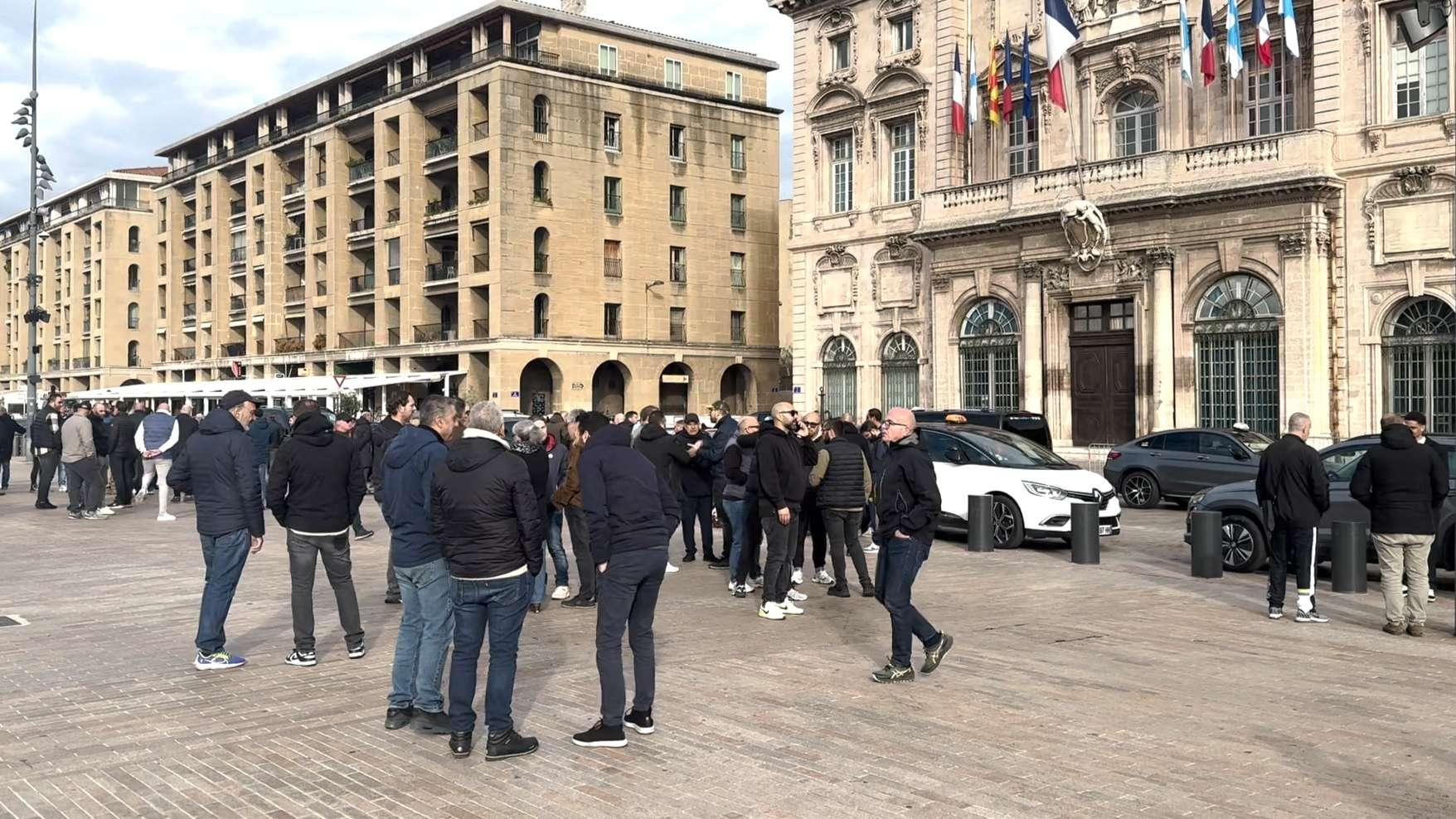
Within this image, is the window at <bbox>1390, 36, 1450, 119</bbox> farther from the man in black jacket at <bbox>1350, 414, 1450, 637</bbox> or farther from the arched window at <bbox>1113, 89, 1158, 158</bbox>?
the man in black jacket at <bbox>1350, 414, 1450, 637</bbox>

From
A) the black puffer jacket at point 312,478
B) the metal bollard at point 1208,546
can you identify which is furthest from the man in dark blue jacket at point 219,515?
the metal bollard at point 1208,546

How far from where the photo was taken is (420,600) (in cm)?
730

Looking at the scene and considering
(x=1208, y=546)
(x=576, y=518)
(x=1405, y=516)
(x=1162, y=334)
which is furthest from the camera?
(x=1162, y=334)

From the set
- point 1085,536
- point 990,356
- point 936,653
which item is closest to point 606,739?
point 936,653

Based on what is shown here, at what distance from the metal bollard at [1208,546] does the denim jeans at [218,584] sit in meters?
9.43

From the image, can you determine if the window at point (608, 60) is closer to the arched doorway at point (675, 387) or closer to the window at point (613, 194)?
the window at point (613, 194)

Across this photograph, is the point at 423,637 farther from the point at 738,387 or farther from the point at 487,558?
the point at 738,387

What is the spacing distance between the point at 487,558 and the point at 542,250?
1740 inches

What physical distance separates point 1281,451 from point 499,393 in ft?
132

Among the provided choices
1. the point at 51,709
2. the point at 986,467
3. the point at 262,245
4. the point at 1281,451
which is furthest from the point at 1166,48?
the point at 262,245

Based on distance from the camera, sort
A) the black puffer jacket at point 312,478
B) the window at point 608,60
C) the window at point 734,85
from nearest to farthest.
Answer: the black puffer jacket at point 312,478 < the window at point 608,60 < the window at point 734,85

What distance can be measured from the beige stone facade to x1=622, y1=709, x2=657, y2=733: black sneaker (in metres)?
19.5

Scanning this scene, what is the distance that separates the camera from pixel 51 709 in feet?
25.1

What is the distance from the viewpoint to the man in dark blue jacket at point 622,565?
6785 millimetres
